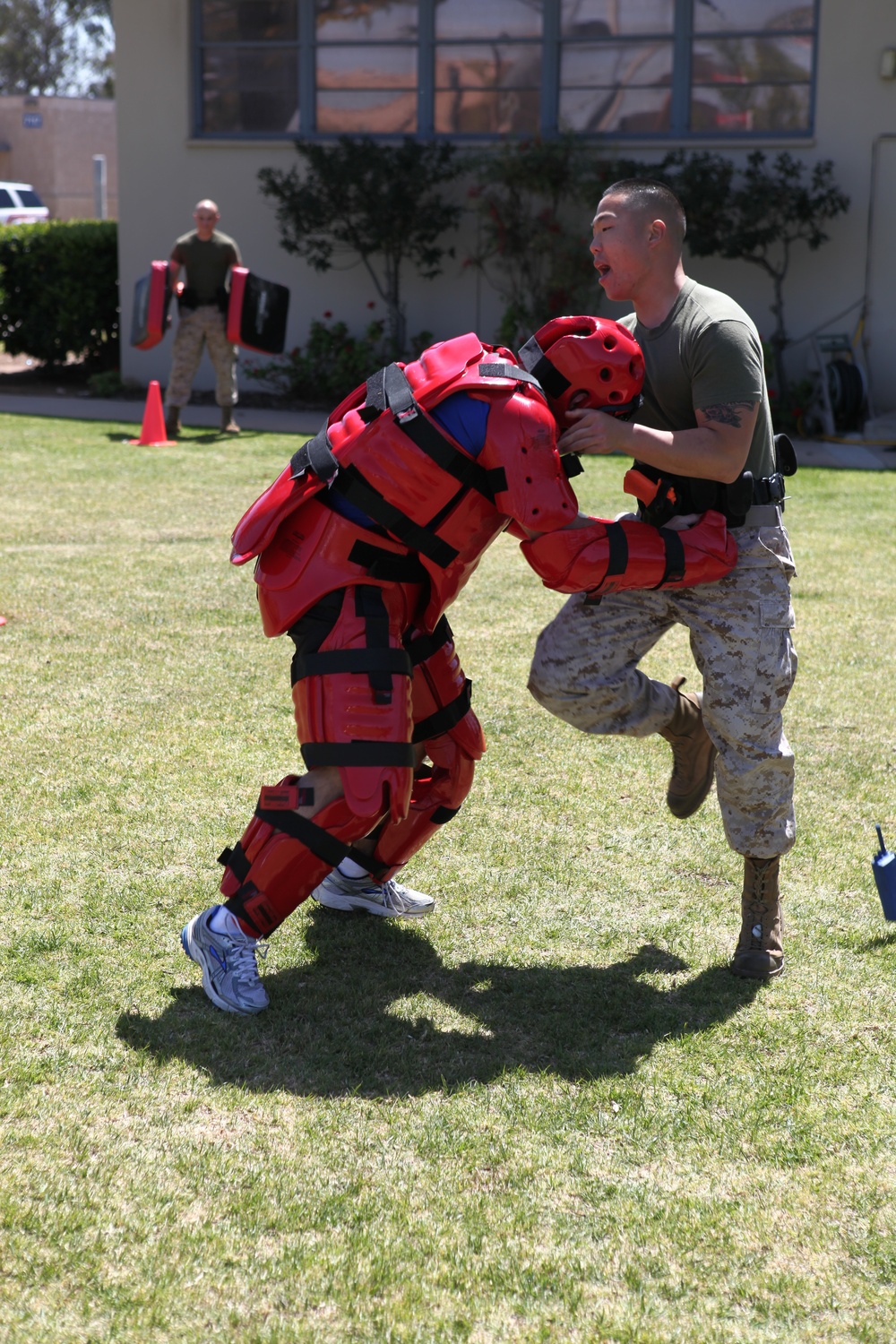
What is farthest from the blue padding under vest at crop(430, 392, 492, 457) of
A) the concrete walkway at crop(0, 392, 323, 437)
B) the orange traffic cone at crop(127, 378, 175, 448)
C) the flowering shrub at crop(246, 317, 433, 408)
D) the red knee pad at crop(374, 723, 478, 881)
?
the flowering shrub at crop(246, 317, 433, 408)

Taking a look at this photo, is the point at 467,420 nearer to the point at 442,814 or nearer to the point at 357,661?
the point at 357,661

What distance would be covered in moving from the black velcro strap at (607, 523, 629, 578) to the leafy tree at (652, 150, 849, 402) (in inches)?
409

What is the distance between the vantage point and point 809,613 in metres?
7.07

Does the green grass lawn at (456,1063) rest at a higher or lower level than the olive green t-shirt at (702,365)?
lower

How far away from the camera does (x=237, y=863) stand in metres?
3.37

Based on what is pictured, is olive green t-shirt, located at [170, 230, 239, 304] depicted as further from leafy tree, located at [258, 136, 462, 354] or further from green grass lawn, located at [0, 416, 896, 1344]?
green grass lawn, located at [0, 416, 896, 1344]

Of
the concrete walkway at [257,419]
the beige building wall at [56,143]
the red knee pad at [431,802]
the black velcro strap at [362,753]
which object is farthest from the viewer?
the beige building wall at [56,143]

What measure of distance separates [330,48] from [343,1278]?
14760 mm

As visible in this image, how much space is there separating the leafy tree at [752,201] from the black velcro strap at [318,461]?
10440mm

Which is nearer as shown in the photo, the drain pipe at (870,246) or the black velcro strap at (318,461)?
the black velcro strap at (318,461)

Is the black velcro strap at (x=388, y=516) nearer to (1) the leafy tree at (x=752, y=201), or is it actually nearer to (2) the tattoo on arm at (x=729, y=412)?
(2) the tattoo on arm at (x=729, y=412)

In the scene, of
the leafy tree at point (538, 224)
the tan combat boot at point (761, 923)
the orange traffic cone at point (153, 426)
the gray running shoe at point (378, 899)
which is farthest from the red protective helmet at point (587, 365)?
the leafy tree at point (538, 224)

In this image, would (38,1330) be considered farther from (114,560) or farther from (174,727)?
(114,560)

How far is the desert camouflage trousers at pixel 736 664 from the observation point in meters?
3.51
